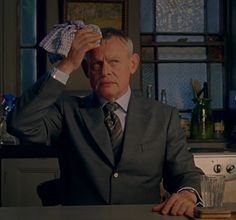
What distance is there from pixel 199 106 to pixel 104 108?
197 centimetres

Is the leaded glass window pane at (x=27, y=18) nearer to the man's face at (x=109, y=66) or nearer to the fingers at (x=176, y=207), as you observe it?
the man's face at (x=109, y=66)

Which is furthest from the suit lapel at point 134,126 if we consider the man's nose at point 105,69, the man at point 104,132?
the man's nose at point 105,69

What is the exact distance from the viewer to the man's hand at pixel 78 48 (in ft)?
6.81

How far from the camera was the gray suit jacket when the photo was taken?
211 cm

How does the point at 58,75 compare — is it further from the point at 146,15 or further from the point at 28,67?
the point at 146,15

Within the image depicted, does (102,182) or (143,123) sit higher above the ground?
(143,123)

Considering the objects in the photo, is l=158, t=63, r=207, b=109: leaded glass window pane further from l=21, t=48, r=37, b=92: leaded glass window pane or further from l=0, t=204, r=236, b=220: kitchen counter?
l=0, t=204, r=236, b=220: kitchen counter

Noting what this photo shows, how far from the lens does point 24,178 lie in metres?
3.63

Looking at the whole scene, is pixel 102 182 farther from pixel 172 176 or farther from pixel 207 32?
pixel 207 32

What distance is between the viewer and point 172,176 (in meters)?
2.17

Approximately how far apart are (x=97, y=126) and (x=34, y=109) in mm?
246

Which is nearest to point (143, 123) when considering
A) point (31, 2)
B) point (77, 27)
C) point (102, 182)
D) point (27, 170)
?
point (102, 182)

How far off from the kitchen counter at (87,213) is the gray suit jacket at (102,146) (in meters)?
0.31

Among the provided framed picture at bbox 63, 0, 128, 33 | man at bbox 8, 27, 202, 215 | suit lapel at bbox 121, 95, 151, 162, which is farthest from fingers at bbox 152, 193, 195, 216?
framed picture at bbox 63, 0, 128, 33
